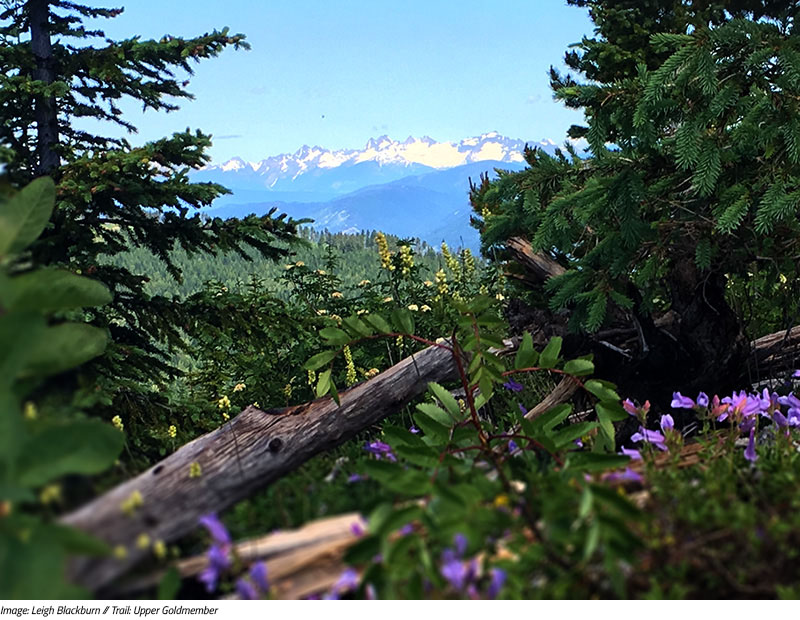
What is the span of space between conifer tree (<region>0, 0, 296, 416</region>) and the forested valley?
3cm

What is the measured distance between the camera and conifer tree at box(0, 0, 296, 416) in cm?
450

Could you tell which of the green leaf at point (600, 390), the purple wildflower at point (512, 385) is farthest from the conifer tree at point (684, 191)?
the green leaf at point (600, 390)

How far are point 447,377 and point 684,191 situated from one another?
1.91m

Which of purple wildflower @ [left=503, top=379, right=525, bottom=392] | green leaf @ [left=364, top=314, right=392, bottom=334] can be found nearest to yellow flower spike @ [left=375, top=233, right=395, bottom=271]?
purple wildflower @ [left=503, top=379, right=525, bottom=392]

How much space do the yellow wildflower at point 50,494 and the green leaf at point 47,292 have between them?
0.28m

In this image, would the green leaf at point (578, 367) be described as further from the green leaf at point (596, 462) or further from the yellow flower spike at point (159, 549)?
the yellow flower spike at point (159, 549)

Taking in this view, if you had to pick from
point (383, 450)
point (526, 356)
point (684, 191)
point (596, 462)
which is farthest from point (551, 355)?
point (684, 191)

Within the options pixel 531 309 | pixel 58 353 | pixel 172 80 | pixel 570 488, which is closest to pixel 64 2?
pixel 172 80

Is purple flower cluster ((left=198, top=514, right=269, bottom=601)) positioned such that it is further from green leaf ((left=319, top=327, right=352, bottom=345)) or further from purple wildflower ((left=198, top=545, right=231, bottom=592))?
green leaf ((left=319, top=327, right=352, bottom=345))

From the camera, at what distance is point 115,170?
4.36m

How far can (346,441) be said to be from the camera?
3088 millimetres

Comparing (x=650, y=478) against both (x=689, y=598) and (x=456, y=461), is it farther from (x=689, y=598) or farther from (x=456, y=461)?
(x=456, y=461)

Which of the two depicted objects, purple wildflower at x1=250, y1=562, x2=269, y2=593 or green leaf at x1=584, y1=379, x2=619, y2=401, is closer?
purple wildflower at x1=250, y1=562, x2=269, y2=593
